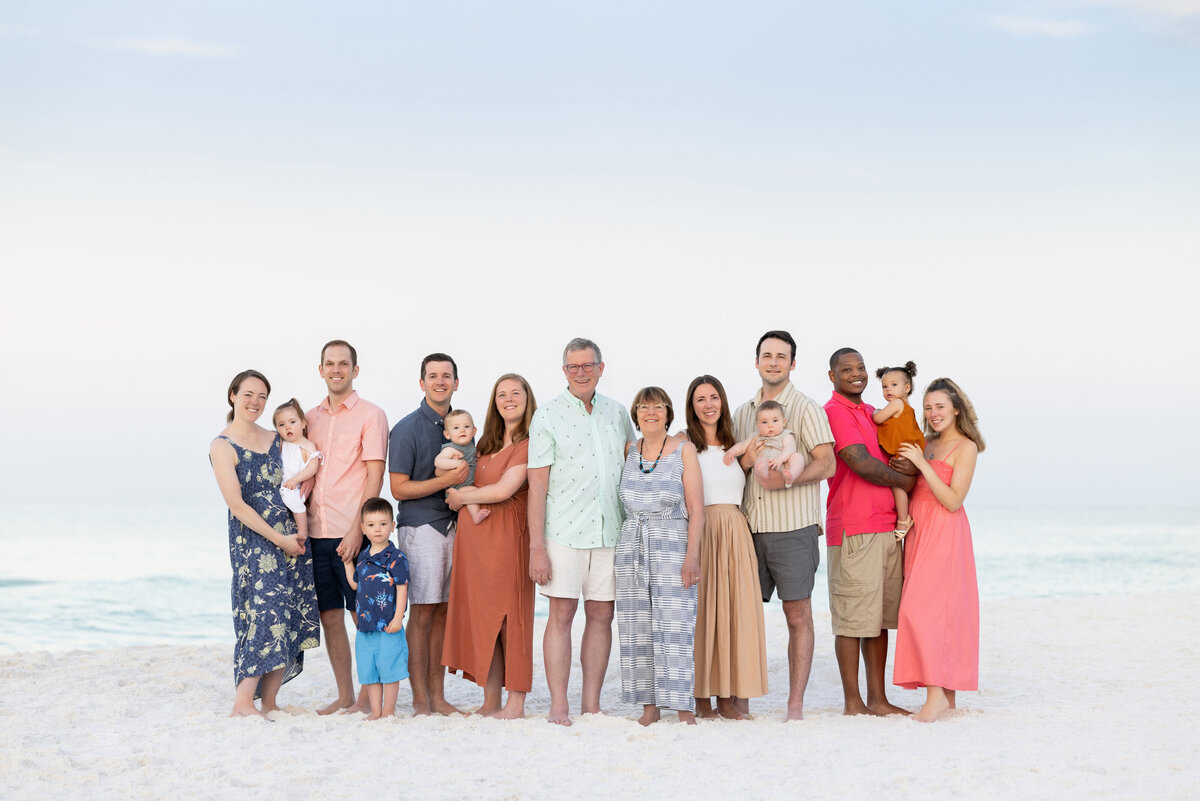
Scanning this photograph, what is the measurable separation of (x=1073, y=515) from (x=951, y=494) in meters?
50.4

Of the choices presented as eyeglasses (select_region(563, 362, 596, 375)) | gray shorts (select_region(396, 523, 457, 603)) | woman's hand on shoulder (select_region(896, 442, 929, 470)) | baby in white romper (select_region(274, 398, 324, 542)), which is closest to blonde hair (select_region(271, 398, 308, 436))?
baby in white romper (select_region(274, 398, 324, 542))

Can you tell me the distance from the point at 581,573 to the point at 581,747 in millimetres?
923

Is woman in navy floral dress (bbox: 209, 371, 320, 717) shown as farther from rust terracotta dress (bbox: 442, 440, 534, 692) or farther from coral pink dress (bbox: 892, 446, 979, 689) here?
coral pink dress (bbox: 892, 446, 979, 689)

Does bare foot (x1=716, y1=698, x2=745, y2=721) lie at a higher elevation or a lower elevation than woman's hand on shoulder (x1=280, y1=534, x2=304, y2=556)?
lower

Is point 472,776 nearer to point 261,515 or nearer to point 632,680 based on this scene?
point 632,680

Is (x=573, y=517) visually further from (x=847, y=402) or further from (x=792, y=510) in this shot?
(x=847, y=402)

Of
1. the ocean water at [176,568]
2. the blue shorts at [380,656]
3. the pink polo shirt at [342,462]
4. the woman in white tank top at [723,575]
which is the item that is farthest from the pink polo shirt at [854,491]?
the ocean water at [176,568]

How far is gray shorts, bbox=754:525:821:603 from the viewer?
5.38 metres

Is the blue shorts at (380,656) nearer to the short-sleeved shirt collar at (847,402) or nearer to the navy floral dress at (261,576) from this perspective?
the navy floral dress at (261,576)

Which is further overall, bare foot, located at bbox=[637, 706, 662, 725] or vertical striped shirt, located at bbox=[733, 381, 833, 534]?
vertical striped shirt, located at bbox=[733, 381, 833, 534]

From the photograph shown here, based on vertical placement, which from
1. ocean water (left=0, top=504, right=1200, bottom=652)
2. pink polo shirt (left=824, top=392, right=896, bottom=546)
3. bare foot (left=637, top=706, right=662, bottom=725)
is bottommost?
ocean water (left=0, top=504, right=1200, bottom=652)

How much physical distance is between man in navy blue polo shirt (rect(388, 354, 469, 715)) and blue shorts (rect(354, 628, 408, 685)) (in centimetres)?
24

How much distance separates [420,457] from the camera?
18.2 feet

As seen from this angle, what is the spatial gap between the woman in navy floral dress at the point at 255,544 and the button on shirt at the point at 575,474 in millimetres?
1468
